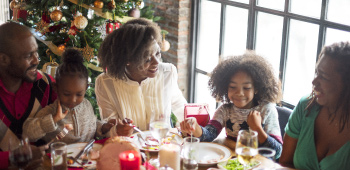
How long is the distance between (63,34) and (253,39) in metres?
1.68

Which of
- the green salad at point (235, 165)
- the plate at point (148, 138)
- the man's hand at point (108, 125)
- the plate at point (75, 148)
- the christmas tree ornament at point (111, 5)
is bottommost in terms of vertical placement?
the green salad at point (235, 165)

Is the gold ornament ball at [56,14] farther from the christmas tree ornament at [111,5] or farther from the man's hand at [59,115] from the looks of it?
the man's hand at [59,115]

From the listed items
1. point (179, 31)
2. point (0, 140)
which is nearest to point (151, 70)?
point (0, 140)

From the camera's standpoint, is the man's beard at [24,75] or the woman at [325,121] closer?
the woman at [325,121]

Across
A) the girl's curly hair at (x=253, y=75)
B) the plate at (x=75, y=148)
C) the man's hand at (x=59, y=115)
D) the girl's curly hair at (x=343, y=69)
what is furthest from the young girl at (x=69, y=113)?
the girl's curly hair at (x=343, y=69)

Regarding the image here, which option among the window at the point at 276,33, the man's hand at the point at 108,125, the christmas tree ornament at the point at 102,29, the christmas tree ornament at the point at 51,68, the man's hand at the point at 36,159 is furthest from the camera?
the christmas tree ornament at the point at 102,29

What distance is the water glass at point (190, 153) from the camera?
1.80 meters

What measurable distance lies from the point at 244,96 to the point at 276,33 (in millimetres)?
1400

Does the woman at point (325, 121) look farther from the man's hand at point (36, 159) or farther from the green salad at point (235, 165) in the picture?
the man's hand at point (36, 159)

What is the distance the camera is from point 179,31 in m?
4.31

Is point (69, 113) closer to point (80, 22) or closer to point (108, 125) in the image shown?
point (108, 125)

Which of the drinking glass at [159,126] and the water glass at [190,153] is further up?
the drinking glass at [159,126]

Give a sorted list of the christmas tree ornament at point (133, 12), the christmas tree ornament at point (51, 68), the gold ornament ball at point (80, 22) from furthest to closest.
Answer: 1. the christmas tree ornament at point (133, 12)
2. the gold ornament ball at point (80, 22)
3. the christmas tree ornament at point (51, 68)

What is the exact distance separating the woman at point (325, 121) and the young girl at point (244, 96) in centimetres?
15
